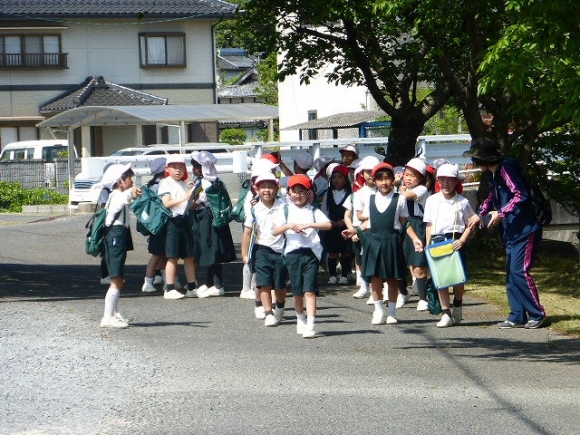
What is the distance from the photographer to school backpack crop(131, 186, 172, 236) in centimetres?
1258

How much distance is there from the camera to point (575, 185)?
15586 mm

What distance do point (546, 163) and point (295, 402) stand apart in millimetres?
10060

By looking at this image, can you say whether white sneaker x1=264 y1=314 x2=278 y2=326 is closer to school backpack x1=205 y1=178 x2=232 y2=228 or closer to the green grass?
school backpack x1=205 y1=178 x2=232 y2=228

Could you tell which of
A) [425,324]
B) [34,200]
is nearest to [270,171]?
[425,324]

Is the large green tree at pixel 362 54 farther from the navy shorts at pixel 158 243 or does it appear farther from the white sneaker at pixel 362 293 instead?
the navy shorts at pixel 158 243

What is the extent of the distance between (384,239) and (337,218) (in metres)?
3.11

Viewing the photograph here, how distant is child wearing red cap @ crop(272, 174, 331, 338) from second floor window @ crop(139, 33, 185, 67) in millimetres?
35194

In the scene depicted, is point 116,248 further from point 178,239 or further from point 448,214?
point 448,214

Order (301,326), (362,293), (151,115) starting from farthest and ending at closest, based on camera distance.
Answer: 1. (151,115)
2. (362,293)
3. (301,326)

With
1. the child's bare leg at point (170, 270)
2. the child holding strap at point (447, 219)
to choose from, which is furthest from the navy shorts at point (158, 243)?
the child holding strap at point (447, 219)

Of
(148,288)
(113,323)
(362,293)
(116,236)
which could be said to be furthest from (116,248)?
(362,293)

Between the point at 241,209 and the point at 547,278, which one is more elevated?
the point at 241,209

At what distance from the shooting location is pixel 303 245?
10.2 m

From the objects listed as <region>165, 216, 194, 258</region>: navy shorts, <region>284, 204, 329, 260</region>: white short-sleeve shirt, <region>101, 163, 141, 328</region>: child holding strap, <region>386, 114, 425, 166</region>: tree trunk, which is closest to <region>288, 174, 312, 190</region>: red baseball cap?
<region>284, 204, 329, 260</region>: white short-sleeve shirt
